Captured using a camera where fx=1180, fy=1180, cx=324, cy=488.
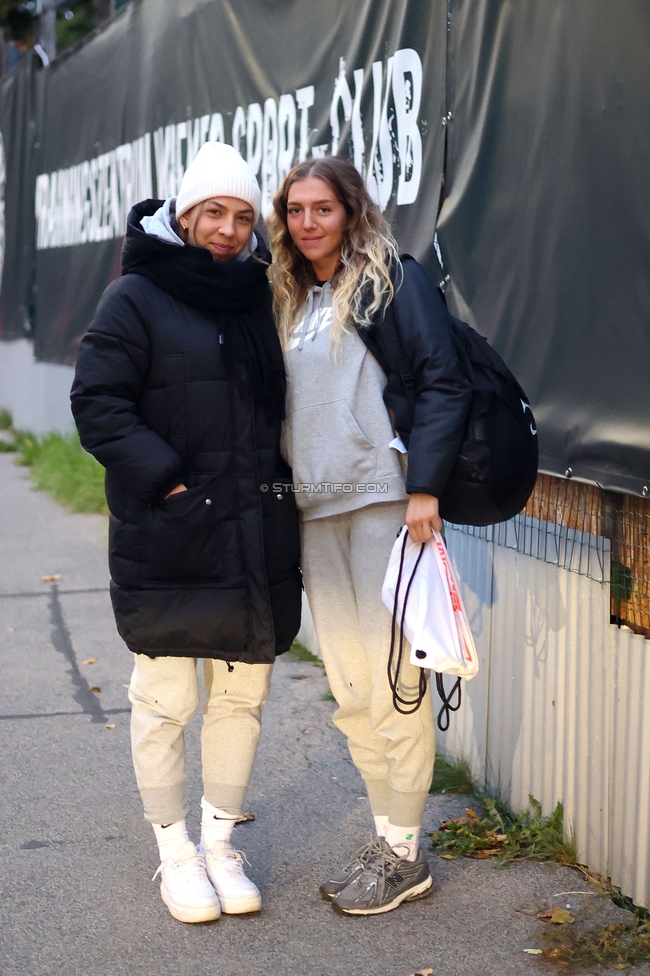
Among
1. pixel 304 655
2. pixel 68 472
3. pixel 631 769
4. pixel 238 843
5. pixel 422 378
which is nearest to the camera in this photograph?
pixel 422 378

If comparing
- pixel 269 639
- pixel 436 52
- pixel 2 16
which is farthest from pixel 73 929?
pixel 2 16

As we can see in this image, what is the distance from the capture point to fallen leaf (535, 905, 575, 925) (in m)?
3.05

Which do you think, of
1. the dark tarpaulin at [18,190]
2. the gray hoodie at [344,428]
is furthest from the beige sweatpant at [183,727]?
the dark tarpaulin at [18,190]

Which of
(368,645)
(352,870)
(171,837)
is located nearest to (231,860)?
(171,837)

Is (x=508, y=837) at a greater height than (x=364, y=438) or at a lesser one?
lesser

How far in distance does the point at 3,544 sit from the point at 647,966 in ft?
19.4

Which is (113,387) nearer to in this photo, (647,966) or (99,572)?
(647,966)

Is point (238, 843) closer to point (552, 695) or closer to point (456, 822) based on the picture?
point (456, 822)

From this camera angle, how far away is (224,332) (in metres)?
3.02

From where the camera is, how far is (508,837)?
11.6 ft

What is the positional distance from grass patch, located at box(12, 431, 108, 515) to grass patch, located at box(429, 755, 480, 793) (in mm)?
5039

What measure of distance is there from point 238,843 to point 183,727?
2.01ft

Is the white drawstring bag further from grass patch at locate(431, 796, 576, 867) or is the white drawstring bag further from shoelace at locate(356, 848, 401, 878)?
grass patch at locate(431, 796, 576, 867)

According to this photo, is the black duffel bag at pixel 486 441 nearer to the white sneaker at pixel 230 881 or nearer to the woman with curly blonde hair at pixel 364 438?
the woman with curly blonde hair at pixel 364 438
